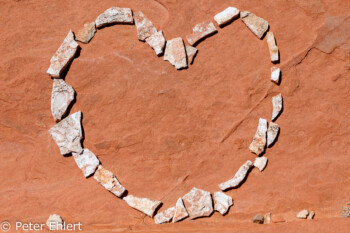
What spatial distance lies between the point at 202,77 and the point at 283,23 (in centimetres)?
119

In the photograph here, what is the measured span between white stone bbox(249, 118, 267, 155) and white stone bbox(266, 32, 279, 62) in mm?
754

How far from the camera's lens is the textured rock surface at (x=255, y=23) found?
15.0 ft

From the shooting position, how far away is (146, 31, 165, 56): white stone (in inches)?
179

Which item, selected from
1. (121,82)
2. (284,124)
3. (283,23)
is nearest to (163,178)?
(121,82)

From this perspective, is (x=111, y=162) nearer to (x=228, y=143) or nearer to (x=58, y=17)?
(x=228, y=143)

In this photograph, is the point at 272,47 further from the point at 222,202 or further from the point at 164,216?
the point at 164,216

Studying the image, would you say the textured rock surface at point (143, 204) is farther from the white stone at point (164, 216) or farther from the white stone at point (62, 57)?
the white stone at point (62, 57)

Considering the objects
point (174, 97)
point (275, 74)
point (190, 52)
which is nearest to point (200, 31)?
point (190, 52)

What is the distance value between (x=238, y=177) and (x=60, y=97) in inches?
92.0

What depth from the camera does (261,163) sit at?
14.8 feet

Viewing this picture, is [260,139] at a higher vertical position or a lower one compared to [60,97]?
lower

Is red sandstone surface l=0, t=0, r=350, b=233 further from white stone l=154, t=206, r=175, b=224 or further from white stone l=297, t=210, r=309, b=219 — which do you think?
white stone l=297, t=210, r=309, b=219

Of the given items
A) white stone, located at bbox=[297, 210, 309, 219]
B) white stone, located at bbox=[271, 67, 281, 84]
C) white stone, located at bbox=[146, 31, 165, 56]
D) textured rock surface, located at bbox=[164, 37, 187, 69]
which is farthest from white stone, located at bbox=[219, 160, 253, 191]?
white stone, located at bbox=[146, 31, 165, 56]

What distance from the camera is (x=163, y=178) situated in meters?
4.57
